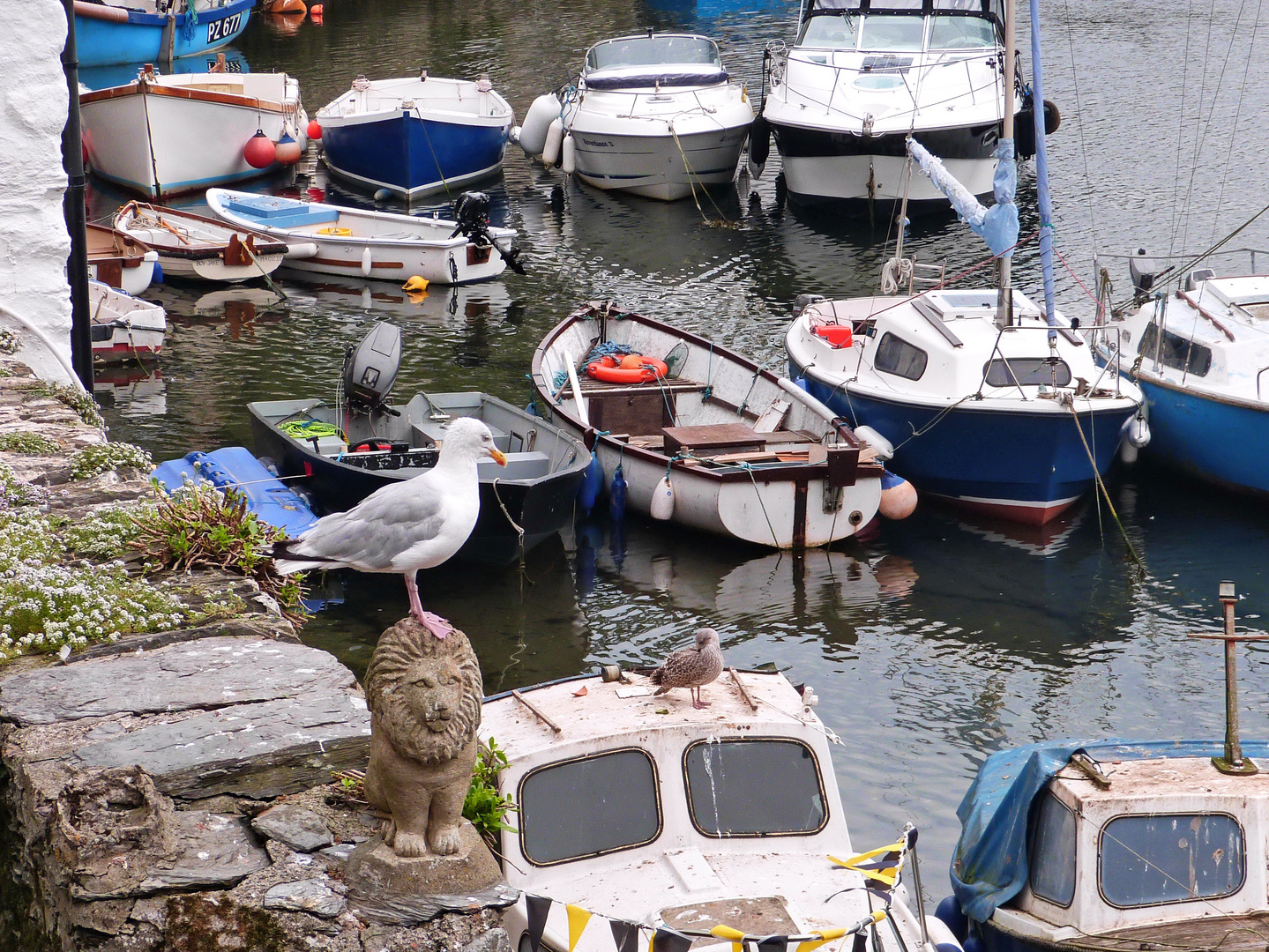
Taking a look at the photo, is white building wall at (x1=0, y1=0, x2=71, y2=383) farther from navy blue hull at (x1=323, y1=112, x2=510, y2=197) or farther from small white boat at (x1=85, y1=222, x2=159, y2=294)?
navy blue hull at (x1=323, y1=112, x2=510, y2=197)

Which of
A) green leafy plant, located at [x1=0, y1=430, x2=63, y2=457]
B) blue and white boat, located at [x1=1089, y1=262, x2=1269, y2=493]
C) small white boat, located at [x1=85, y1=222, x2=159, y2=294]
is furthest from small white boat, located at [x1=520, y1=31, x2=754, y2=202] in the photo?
green leafy plant, located at [x1=0, y1=430, x2=63, y2=457]

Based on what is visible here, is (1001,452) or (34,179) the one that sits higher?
(34,179)

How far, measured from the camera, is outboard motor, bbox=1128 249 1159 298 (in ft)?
58.5

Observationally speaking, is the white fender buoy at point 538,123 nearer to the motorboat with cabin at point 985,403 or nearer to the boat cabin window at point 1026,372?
the motorboat with cabin at point 985,403

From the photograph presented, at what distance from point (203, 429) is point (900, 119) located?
14.7 m

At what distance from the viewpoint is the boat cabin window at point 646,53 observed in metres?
30.0

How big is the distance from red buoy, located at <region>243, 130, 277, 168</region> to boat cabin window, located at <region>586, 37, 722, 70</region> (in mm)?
7361

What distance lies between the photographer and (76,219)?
33.8 feet

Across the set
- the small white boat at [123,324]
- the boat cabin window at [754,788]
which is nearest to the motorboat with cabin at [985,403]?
the boat cabin window at [754,788]

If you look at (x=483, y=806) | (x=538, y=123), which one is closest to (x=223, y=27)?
(x=538, y=123)

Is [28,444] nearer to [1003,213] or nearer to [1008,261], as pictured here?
[1008,261]

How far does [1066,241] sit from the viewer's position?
24.3 m

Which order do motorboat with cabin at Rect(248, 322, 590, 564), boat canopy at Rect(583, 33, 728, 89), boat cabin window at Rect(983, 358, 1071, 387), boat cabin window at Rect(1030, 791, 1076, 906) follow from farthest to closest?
boat canopy at Rect(583, 33, 728, 89)
boat cabin window at Rect(983, 358, 1071, 387)
motorboat with cabin at Rect(248, 322, 590, 564)
boat cabin window at Rect(1030, 791, 1076, 906)

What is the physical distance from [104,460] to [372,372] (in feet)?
26.0
